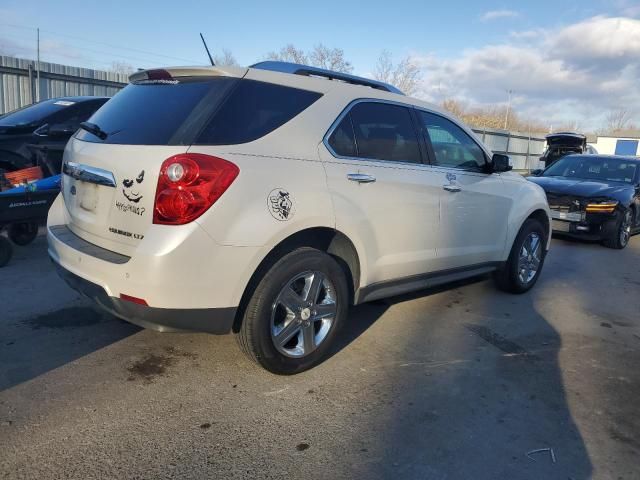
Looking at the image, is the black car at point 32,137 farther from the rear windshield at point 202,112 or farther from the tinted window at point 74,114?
the rear windshield at point 202,112

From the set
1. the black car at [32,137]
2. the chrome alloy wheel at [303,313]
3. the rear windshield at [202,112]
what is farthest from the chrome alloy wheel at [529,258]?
the black car at [32,137]

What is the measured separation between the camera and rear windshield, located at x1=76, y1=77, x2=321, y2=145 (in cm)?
288

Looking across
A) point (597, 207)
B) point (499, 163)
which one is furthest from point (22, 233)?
point (597, 207)

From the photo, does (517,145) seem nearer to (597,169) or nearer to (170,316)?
(597,169)

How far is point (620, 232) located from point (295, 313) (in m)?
7.39

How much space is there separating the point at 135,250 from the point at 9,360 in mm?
1343

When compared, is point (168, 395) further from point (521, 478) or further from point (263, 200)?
point (521, 478)

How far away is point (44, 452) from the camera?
2.45m

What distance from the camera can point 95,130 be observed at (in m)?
3.33

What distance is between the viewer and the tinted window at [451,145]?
14.0 feet

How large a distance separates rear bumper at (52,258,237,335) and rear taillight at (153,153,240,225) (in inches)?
19.0

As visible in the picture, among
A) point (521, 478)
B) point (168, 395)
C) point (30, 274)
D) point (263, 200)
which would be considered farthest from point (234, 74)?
point (30, 274)

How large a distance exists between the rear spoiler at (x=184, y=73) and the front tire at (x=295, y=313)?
1145 millimetres

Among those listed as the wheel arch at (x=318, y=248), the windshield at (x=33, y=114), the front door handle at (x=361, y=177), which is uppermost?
the windshield at (x=33, y=114)
